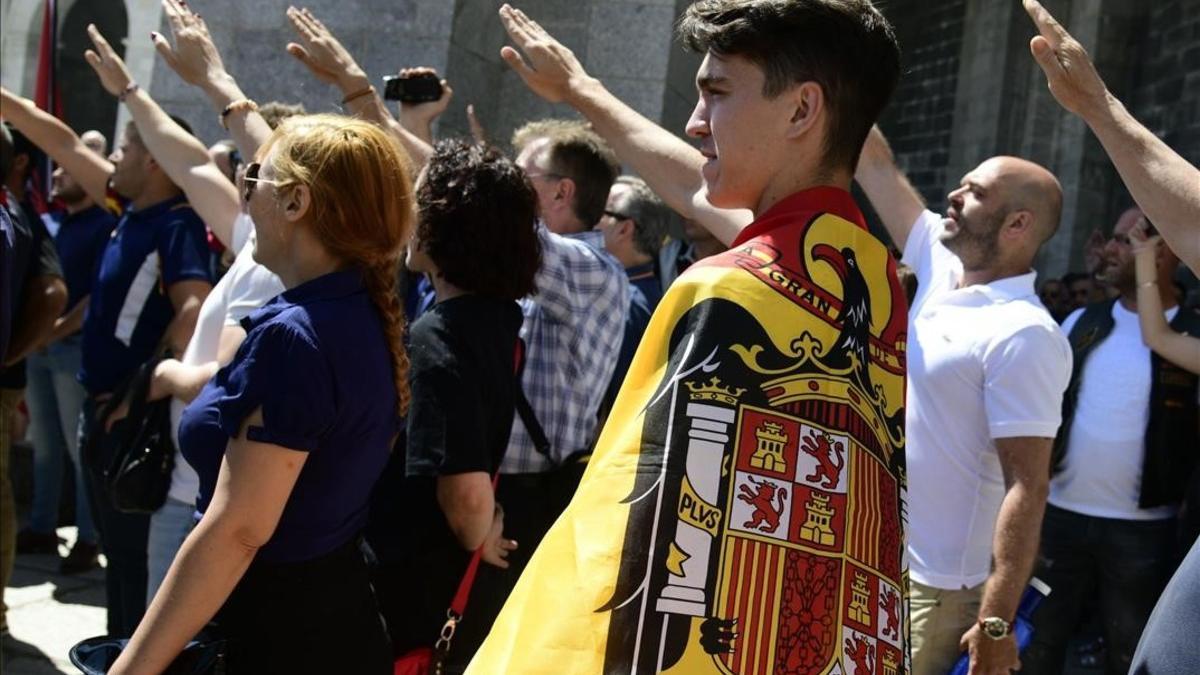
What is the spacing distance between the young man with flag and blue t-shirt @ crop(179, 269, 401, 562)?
2.57 ft

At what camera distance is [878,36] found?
6.48 feet

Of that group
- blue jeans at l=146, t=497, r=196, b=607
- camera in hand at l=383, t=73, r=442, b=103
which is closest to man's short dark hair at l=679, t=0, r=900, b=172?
blue jeans at l=146, t=497, r=196, b=607

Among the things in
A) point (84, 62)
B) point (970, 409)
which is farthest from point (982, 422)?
point (84, 62)

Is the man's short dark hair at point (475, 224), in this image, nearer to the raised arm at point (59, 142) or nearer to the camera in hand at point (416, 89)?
the camera in hand at point (416, 89)

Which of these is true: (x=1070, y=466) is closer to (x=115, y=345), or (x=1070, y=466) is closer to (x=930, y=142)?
(x=115, y=345)

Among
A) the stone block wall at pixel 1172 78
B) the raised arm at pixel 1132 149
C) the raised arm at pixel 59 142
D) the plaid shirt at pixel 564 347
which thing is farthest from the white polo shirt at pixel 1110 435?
the stone block wall at pixel 1172 78

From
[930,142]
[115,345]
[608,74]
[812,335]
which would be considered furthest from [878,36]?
[930,142]

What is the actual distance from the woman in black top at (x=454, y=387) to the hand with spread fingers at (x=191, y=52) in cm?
110

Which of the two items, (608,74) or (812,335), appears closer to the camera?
(812,335)

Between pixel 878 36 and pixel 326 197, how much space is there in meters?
1.13

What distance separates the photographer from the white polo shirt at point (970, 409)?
10.7ft

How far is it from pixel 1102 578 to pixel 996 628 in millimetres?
2186

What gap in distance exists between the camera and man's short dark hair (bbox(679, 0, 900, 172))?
1.92 metres

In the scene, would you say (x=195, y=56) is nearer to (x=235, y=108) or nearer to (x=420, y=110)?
(x=235, y=108)
